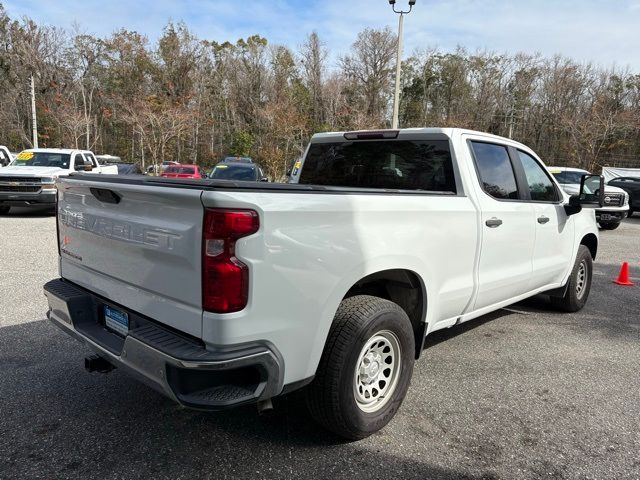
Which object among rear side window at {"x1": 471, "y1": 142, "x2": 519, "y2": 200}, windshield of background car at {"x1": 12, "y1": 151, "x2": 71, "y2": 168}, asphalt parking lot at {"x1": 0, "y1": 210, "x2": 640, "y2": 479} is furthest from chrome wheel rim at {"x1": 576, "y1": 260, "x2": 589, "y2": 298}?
windshield of background car at {"x1": 12, "y1": 151, "x2": 71, "y2": 168}

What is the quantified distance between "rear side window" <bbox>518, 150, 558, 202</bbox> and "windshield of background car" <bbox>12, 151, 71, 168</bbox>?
13399 mm

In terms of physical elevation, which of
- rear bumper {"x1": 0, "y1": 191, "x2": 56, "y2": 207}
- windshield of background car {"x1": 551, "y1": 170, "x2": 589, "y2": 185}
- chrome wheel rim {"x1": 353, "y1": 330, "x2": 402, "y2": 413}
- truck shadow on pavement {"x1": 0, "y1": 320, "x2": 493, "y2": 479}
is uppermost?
windshield of background car {"x1": 551, "y1": 170, "x2": 589, "y2": 185}

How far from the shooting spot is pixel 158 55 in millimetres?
46656

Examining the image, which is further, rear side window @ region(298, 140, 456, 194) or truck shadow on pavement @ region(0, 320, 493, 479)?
rear side window @ region(298, 140, 456, 194)

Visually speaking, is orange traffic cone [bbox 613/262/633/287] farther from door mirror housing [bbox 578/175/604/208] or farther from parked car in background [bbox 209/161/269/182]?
parked car in background [bbox 209/161/269/182]

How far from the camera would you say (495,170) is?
4.13 m

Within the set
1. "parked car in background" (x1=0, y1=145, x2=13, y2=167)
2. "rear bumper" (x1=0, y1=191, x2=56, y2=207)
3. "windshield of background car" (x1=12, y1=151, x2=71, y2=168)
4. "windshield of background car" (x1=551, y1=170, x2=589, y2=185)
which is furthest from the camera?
"parked car in background" (x1=0, y1=145, x2=13, y2=167)

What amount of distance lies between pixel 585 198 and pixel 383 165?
7.43ft

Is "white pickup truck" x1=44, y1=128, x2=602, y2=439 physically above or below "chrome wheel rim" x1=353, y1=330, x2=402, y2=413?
Answer: above

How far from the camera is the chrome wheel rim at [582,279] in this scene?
5.67 m

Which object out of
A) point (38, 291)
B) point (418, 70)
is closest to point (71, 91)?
point (418, 70)

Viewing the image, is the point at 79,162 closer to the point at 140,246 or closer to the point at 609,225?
the point at 140,246

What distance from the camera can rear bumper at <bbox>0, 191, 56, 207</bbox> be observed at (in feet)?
39.7

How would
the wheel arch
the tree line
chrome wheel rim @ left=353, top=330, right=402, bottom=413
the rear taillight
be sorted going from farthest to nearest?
the tree line → the wheel arch → chrome wheel rim @ left=353, top=330, right=402, bottom=413 → the rear taillight
